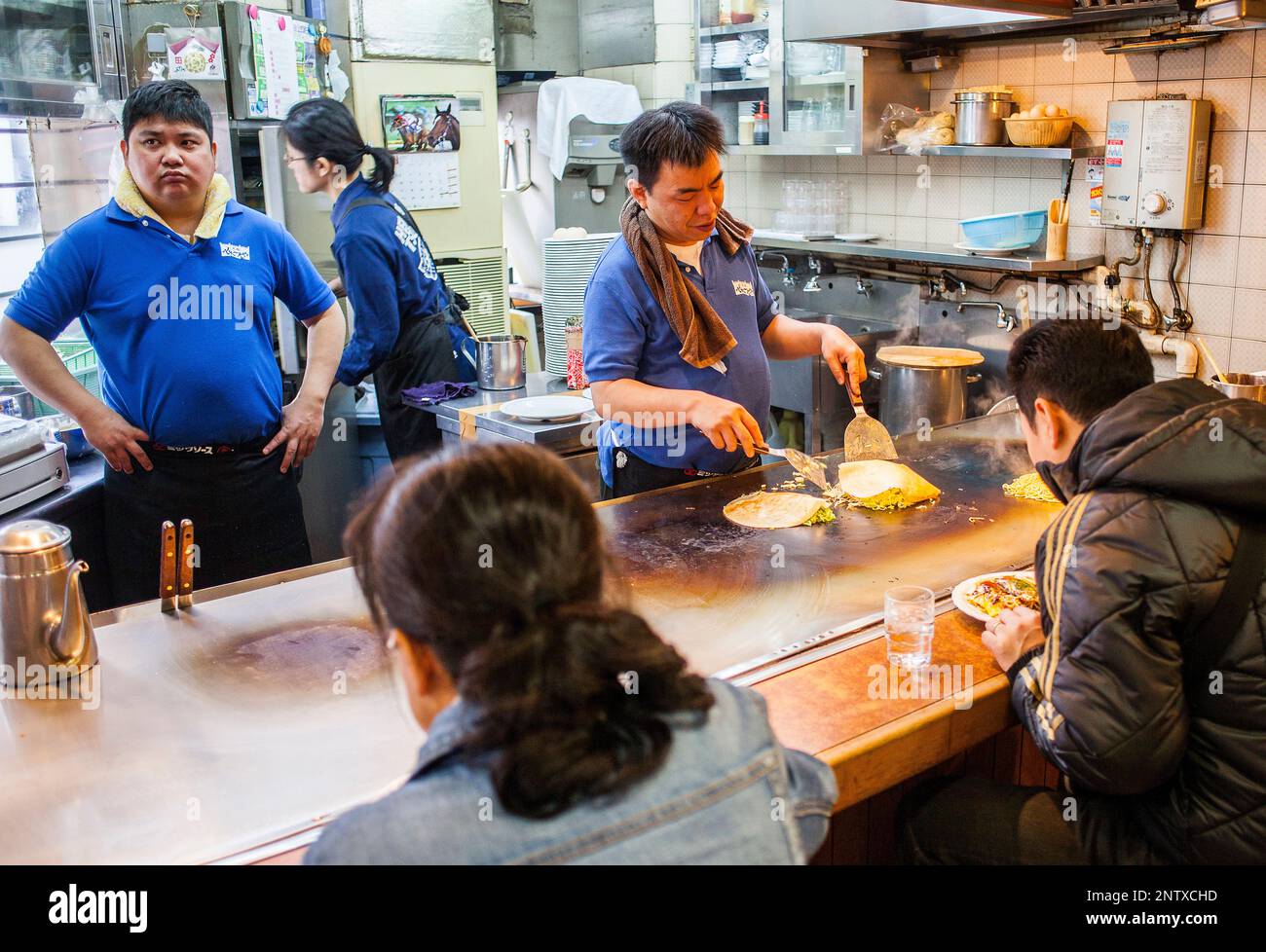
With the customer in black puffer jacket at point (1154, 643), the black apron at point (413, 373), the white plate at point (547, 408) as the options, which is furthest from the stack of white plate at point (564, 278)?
the customer in black puffer jacket at point (1154, 643)

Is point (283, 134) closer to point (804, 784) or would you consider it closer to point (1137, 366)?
point (1137, 366)

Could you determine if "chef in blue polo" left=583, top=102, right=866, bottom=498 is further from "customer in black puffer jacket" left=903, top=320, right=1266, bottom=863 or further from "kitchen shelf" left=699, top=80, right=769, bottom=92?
"kitchen shelf" left=699, top=80, right=769, bottom=92

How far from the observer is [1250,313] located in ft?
13.2

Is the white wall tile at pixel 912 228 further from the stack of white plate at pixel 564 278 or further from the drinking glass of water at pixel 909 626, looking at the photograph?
the drinking glass of water at pixel 909 626

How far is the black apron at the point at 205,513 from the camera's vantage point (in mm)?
3227

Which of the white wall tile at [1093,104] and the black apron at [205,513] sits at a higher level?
the white wall tile at [1093,104]

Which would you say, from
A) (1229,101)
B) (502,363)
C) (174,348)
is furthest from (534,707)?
(1229,101)

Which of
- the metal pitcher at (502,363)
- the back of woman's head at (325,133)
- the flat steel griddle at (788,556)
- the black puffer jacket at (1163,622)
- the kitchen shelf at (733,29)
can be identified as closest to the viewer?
the black puffer jacket at (1163,622)

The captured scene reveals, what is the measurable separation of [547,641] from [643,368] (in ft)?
6.46

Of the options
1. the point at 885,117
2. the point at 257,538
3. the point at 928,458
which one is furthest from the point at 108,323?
the point at 885,117

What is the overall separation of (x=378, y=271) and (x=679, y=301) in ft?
5.99

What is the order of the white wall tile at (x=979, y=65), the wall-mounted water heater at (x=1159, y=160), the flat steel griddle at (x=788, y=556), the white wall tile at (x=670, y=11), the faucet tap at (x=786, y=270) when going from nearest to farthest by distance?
the flat steel griddle at (x=788, y=556) < the wall-mounted water heater at (x=1159, y=160) < the white wall tile at (x=979, y=65) < the faucet tap at (x=786, y=270) < the white wall tile at (x=670, y=11)

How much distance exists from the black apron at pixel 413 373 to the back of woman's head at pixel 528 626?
3402 mm

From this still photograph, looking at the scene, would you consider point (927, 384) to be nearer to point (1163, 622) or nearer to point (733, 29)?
point (733, 29)
